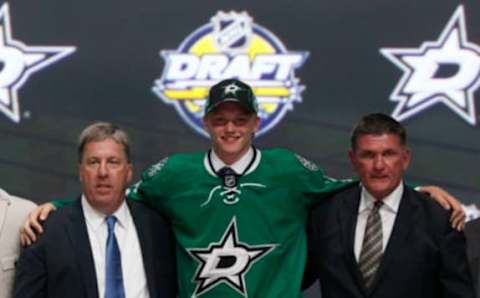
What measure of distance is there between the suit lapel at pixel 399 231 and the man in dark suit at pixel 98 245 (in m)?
0.56

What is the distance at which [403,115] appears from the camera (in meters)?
3.34

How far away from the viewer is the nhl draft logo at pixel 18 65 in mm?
3408

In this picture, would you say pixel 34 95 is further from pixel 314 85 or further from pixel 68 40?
pixel 314 85

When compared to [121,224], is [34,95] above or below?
above

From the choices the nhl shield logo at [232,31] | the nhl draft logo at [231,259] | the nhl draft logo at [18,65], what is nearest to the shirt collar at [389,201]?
the nhl draft logo at [231,259]

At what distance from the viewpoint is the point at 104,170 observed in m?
2.31

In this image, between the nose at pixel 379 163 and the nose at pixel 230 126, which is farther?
the nose at pixel 230 126

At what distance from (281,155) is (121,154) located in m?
0.47

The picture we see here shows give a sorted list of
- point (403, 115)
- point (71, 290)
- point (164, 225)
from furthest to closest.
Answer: point (403, 115) → point (164, 225) → point (71, 290)

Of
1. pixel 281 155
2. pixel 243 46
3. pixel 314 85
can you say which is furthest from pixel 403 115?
pixel 281 155

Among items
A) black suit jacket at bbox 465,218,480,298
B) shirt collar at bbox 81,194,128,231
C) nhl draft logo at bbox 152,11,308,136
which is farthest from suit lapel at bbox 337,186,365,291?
nhl draft logo at bbox 152,11,308,136

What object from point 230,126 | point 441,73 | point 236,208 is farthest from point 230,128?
point 441,73

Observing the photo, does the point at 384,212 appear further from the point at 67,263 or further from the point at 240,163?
the point at 67,263

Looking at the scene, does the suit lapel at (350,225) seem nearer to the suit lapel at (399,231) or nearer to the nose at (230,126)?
the suit lapel at (399,231)
